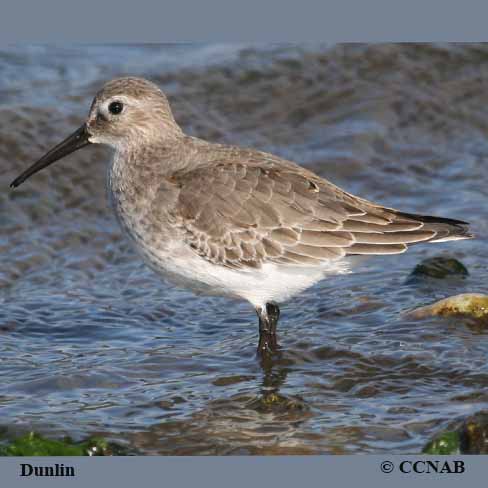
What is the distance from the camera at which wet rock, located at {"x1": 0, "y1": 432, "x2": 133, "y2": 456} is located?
6.38m

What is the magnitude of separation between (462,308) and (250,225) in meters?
1.96

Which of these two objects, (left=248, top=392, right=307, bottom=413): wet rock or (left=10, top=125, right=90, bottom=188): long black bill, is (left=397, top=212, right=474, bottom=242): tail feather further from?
(left=10, top=125, right=90, bottom=188): long black bill

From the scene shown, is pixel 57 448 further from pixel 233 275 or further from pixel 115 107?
pixel 115 107

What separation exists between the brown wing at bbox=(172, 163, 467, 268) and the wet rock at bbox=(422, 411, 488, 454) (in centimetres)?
163

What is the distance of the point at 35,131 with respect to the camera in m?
11.7

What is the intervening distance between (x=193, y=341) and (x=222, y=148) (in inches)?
63.0

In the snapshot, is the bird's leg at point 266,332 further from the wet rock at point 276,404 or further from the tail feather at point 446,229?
the tail feather at point 446,229

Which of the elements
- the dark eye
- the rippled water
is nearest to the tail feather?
the rippled water

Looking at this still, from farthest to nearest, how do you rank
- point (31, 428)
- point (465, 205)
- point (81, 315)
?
point (465, 205) → point (81, 315) → point (31, 428)

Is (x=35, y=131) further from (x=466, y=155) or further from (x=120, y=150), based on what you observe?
(x=466, y=155)

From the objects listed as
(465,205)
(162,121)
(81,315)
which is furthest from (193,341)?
(465,205)

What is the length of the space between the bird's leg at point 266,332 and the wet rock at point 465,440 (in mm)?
1946

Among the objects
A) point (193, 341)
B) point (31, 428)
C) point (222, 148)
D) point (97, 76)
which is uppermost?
point (97, 76)

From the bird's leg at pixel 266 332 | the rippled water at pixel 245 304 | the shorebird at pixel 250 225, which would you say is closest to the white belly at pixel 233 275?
the shorebird at pixel 250 225
